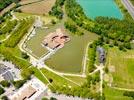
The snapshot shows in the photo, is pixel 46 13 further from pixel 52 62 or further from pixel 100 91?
pixel 100 91

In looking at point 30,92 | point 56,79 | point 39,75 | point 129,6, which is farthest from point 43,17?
point 30,92

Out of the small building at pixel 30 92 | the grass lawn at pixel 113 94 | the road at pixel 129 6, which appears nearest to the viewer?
the small building at pixel 30 92

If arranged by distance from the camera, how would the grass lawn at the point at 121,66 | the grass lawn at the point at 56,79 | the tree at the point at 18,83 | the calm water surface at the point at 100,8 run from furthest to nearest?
1. the calm water surface at the point at 100,8
2. the grass lawn at the point at 121,66
3. the grass lawn at the point at 56,79
4. the tree at the point at 18,83

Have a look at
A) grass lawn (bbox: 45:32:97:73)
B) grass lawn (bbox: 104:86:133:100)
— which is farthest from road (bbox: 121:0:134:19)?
grass lawn (bbox: 104:86:133:100)

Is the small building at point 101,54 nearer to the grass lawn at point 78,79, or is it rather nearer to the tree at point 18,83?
the grass lawn at point 78,79

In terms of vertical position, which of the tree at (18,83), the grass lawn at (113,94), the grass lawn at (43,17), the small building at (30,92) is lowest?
the grass lawn at (113,94)

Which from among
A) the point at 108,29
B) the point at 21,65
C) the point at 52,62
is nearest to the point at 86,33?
the point at 108,29

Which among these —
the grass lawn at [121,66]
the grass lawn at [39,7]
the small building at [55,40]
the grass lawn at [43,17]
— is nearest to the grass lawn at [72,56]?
the small building at [55,40]
